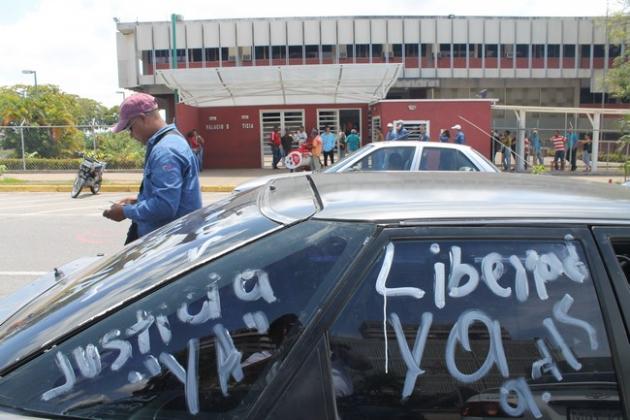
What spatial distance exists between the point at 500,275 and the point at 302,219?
609 millimetres

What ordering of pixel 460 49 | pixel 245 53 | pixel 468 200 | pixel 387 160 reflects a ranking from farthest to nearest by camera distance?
pixel 245 53 → pixel 460 49 → pixel 387 160 → pixel 468 200

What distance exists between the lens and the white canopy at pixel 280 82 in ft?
62.1

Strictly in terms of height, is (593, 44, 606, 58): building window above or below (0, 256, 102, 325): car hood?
above

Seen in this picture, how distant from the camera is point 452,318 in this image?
166cm

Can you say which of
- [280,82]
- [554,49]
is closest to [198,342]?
[280,82]

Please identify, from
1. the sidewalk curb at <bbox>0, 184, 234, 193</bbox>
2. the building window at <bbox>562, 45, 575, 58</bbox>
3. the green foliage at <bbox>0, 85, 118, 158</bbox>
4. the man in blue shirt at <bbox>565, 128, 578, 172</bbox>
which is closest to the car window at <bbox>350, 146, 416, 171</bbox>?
the sidewalk curb at <bbox>0, 184, 234, 193</bbox>

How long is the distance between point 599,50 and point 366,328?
50757 millimetres

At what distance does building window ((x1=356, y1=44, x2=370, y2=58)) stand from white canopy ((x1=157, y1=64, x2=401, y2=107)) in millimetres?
24085

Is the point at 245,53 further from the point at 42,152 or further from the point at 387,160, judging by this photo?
the point at 387,160

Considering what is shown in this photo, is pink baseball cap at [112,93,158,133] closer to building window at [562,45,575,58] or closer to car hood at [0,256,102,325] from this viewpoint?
car hood at [0,256,102,325]

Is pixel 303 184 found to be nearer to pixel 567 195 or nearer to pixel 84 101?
pixel 567 195

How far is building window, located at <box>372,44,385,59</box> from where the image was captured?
45625 mm

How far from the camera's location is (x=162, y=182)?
3.42m

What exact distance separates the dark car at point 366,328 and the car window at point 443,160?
21.8 feet
